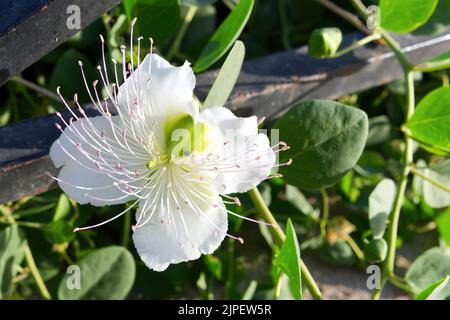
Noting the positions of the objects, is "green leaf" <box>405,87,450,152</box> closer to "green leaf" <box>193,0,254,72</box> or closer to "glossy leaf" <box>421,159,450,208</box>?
"glossy leaf" <box>421,159,450,208</box>

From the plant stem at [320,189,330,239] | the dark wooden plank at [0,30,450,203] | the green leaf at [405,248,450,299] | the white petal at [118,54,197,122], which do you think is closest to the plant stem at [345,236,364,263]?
the plant stem at [320,189,330,239]

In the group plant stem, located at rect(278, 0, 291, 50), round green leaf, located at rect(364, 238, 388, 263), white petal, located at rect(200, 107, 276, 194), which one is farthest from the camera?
plant stem, located at rect(278, 0, 291, 50)

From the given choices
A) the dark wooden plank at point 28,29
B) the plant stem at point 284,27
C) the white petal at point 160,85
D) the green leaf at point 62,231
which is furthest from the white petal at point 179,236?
the plant stem at point 284,27

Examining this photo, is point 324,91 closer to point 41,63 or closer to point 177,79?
point 177,79

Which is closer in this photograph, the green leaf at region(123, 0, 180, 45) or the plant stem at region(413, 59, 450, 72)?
A: the green leaf at region(123, 0, 180, 45)

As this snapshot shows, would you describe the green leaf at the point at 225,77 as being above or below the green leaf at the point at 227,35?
below

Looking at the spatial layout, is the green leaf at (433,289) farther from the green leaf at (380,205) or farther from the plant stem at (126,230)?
the plant stem at (126,230)

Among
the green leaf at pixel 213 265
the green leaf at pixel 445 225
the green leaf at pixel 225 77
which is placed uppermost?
the green leaf at pixel 225 77
